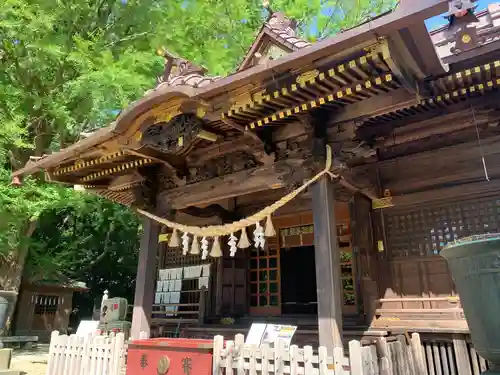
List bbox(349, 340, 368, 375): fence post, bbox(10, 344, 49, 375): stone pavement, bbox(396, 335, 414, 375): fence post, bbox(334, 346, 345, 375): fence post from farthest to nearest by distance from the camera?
bbox(10, 344, 49, 375): stone pavement, bbox(396, 335, 414, 375): fence post, bbox(334, 346, 345, 375): fence post, bbox(349, 340, 368, 375): fence post

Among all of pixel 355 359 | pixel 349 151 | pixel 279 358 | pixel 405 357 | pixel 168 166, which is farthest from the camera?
pixel 168 166

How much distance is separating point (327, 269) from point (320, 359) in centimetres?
137

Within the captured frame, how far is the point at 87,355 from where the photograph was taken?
6406 mm

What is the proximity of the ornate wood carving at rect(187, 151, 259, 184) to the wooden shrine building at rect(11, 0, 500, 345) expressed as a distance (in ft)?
0.08

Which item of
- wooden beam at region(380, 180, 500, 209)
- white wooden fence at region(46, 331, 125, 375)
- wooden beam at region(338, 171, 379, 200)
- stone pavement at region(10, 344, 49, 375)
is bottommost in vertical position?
stone pavement at region(10, 344, 49, 375)

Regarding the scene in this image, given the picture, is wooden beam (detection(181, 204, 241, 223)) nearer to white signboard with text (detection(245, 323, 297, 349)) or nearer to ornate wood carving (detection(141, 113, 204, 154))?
ornate wood carving (detection(141, 113, 204, 154))

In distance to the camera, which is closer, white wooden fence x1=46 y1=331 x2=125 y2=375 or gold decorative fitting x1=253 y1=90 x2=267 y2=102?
gold decorative fitting x1=253 y1=90 x2=267 y2=102

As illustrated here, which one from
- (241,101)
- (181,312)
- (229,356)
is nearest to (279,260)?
(181,312)

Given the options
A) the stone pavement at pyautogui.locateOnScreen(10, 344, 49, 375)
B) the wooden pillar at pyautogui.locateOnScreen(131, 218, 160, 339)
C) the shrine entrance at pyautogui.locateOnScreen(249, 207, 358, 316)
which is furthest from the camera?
the stone pavement at pyautogui.locateOnScreen(10, 344, 49, 375)

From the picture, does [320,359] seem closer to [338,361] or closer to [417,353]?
[338,361]

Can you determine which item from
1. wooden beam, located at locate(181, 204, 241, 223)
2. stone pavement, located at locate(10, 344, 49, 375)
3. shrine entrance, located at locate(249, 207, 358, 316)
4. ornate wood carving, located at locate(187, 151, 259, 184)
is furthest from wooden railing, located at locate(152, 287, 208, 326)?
stone pavement, located at locate(10, 344, 49, 375)

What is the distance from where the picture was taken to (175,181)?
7.91 meters

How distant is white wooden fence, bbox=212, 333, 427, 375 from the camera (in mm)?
4078

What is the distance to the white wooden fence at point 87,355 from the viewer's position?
612cm
